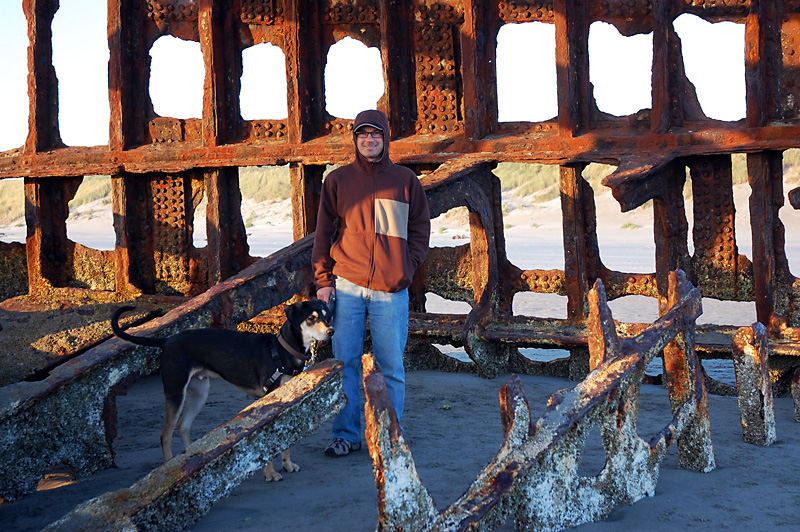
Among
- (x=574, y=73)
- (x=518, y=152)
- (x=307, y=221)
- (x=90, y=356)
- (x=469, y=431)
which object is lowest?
(x=469, y=431)

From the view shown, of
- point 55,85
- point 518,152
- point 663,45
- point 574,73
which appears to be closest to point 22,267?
point 55,85

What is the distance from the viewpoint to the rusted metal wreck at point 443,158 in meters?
6.62

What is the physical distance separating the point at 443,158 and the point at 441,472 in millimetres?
3585

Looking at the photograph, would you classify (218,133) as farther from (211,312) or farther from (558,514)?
(558,514)

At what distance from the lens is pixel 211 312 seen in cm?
544

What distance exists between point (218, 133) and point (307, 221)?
133 centimetres

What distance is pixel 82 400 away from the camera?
15.4ft

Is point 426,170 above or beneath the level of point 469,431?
above

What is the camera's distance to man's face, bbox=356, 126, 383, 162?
475cm

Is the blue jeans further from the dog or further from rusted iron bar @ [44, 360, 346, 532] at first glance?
rusted iron bar @ [44, 360, 346, 532]

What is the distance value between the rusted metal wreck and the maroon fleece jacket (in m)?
0.93

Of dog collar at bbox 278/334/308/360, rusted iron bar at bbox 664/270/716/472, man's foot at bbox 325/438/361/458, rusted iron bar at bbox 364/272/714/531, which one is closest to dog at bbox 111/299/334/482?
dog collar at bbox 278/334/308/360

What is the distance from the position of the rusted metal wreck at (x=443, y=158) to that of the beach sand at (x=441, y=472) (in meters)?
0.65

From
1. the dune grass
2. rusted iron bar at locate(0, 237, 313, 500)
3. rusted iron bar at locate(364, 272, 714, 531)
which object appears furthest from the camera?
the dune grass
